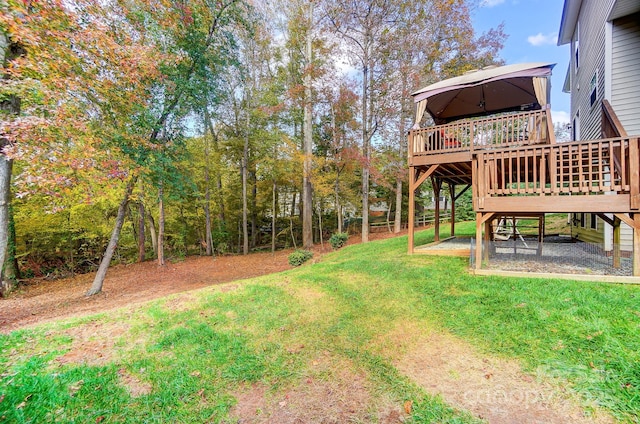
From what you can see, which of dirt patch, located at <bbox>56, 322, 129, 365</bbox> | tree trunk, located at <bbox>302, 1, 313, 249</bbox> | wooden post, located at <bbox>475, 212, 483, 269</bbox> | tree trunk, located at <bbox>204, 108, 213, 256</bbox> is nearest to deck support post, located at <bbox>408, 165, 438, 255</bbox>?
wooden post, located at <bbox>475, 212, 483, 269</bbox>

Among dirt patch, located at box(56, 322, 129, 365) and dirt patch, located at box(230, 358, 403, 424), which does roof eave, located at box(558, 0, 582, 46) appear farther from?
dirt patch, located at box(56, 322, 129, 365)

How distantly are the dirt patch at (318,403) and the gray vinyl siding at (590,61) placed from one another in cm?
833

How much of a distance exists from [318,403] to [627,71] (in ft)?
28.3

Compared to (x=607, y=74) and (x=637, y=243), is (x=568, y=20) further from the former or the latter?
(x=637, y=243)

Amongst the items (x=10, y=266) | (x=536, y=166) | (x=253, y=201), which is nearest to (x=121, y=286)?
(x=10, y=266)

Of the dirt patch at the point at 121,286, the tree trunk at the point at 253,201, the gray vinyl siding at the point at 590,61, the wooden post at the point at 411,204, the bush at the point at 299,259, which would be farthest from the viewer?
the tree trunk at the point at 253,201

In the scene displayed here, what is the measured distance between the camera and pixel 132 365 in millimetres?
3043

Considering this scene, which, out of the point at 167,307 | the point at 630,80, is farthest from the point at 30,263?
the point at 630,80

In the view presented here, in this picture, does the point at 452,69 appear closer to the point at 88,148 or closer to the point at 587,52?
the point at 587,52

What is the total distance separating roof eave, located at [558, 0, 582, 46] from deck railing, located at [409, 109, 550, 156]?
607 centimetres

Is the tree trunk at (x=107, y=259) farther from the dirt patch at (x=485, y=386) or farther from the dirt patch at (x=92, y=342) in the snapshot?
the dirt patch at (x=485, y=386)

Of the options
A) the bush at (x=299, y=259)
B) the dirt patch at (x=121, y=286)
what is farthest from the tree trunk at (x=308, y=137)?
the bush at (x=299, y=259)

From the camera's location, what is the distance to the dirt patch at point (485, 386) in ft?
→ 7.07

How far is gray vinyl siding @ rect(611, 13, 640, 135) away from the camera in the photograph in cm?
554
